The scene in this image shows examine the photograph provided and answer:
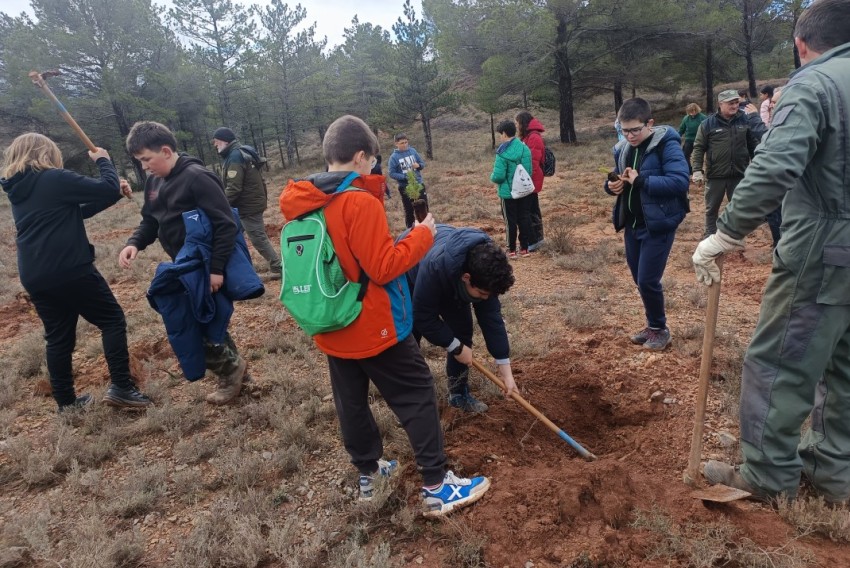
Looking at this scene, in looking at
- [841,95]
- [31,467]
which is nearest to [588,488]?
[841,95]

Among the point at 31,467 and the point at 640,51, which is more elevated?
the point at 640,51

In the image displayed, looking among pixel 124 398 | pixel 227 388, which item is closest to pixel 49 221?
pixel 124 398

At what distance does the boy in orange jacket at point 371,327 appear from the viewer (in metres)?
2.09

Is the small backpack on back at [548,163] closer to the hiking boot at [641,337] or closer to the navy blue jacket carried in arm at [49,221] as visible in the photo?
the hiking boot at [641,337]

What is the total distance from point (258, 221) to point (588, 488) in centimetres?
524

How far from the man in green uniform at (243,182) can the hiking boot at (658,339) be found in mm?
4638

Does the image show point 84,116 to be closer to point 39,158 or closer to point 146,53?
point 146,53

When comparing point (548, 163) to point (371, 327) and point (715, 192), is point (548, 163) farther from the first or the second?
point (371, 327)

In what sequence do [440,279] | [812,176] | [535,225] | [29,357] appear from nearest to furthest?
1. [812,176]
2. [440,279]
3. [29,357]
4. [535,225]

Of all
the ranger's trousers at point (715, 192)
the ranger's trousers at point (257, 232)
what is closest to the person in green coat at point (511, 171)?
the ranger's trousers at point (715, 192)

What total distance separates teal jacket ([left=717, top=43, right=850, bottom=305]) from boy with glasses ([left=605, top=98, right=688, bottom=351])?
155 cm

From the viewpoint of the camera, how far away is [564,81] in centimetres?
2003

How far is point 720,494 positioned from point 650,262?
1868 mm

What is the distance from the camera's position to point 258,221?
6508 millimetres
